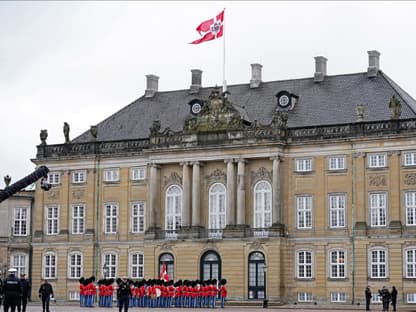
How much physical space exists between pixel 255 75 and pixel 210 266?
46.0ft

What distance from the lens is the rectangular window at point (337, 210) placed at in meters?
62.2

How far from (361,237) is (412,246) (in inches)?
125

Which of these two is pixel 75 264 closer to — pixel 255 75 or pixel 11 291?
pixel 255 75

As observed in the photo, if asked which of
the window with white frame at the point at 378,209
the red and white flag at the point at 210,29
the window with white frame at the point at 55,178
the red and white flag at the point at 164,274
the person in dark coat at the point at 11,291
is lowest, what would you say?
the person in dark coat at the point at 11,291

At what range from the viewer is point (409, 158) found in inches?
2365

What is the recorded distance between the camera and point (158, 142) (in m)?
67.6

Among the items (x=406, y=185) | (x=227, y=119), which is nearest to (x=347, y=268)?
(x=406, y=185)

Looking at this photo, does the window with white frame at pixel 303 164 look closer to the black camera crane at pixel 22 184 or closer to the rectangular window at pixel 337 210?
the rectangular window at pixel 337 210

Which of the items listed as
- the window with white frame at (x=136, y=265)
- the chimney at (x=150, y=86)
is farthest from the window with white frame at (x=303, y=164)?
the chimney at (x=150, y=86)

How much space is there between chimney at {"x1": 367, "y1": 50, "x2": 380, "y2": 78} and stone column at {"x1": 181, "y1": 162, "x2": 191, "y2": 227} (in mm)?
13040

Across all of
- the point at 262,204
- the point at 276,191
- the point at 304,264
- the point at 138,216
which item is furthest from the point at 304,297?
the point at 138,216

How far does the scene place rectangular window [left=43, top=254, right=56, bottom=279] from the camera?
71.4 metres

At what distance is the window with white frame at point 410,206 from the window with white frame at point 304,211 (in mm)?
6089

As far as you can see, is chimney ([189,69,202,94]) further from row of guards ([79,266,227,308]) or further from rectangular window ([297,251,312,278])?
row of guards ([79,266,227,308])
